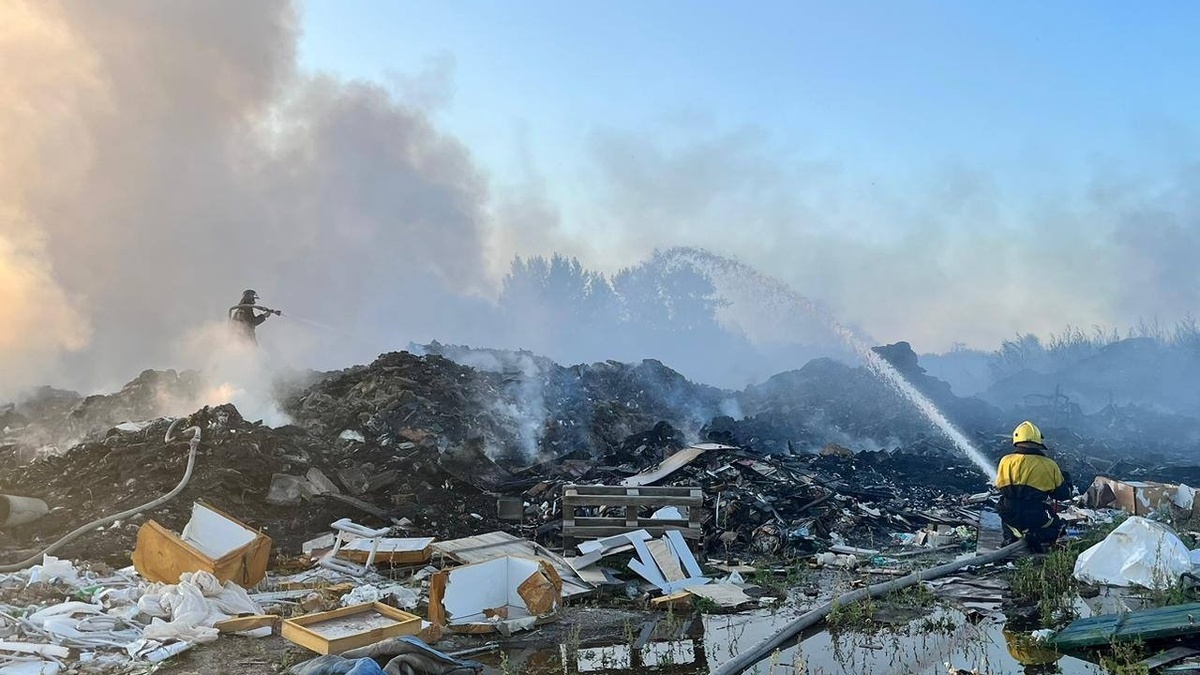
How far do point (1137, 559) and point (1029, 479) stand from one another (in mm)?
1498

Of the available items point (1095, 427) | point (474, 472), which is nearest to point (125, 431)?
point (474, 472)

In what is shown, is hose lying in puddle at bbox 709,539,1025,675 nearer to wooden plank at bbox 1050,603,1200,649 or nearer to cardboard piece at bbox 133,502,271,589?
wooden plank at bbox 1050,603,1200,649

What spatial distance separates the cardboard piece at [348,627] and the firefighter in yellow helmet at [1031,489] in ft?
22.9

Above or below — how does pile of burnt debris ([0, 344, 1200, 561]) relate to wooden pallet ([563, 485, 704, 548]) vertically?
above

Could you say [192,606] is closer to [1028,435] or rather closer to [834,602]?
[834,602]

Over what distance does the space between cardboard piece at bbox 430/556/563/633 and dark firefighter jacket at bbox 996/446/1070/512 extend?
18.0 feet

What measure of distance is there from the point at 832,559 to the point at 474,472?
704 cm

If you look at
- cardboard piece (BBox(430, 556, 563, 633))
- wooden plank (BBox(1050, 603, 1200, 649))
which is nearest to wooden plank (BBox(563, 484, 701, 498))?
cardboard piece (BBox(430, 556, 563, 633))

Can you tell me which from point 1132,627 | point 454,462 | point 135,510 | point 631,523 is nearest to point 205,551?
point 135,510

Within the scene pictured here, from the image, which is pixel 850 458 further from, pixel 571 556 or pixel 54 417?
pixel 54 417

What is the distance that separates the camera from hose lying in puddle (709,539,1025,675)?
5.71 meters

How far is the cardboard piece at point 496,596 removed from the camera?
706 cm

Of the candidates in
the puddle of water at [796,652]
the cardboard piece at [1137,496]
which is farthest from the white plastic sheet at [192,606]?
the cardboard piece at [1137,496]

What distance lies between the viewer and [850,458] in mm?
18797
